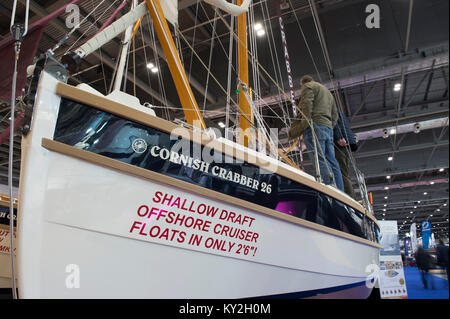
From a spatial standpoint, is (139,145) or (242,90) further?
(242,90)

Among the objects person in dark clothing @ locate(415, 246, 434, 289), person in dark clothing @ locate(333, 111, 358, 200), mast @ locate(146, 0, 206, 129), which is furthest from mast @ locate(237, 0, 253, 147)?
person in dark clothing @ locate(415, 246, 434, 289)

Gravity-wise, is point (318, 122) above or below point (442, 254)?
above

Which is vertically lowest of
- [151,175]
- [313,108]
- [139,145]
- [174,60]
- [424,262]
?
[424,262]

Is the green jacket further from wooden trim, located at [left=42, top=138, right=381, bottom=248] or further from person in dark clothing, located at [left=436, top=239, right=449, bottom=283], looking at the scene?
person in dark clothing, located at [left=436, top=239, right=449, bottom=283]

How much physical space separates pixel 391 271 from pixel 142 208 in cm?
397

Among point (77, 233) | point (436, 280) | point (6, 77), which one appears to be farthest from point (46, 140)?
point (6, 77)

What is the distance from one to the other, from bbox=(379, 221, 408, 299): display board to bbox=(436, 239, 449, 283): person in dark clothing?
11.2 feet

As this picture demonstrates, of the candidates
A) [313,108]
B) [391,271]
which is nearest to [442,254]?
[313,108]

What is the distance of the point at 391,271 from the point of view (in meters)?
4.05

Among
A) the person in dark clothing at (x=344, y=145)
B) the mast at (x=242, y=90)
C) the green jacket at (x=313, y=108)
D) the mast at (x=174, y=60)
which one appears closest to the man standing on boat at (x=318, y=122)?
the green jacket at (x=313, y=108)

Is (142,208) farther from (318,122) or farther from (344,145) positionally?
(344,145)

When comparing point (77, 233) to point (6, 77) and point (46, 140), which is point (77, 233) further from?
point (6, 77)

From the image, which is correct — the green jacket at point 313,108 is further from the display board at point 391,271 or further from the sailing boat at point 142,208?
the display board at point 391,271

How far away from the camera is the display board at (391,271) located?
3.81 meters
